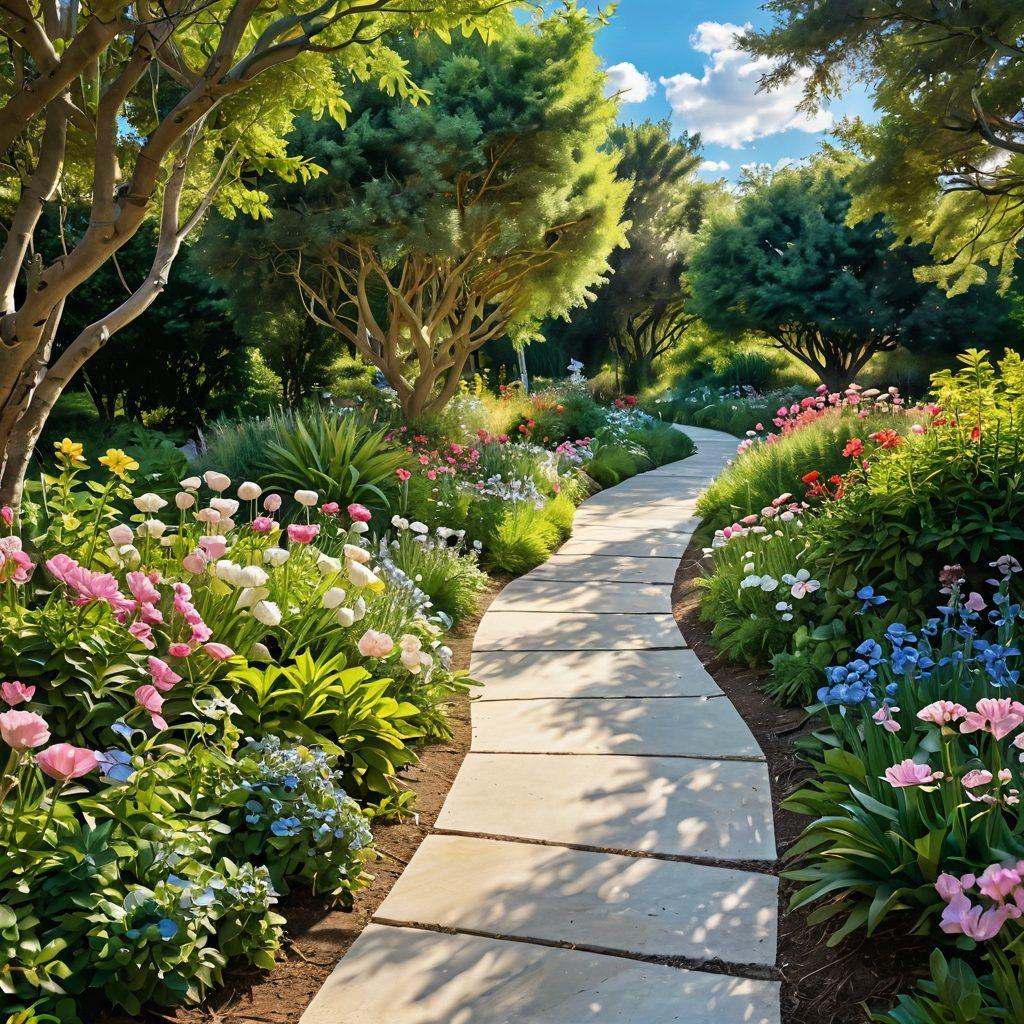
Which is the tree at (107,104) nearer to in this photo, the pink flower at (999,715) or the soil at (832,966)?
the pink flower at (999,715)

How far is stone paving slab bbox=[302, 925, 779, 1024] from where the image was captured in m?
2.19

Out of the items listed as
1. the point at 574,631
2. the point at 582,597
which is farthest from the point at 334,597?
the point at 582,597

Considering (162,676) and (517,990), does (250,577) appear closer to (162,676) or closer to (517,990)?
(162,676)

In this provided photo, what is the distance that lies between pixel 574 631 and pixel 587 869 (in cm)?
257

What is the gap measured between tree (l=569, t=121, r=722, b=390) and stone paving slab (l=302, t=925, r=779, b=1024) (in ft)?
89.7

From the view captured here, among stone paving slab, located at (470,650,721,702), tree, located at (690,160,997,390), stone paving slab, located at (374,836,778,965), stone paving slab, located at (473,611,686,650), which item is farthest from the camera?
tree, located at (690,160,997,390)

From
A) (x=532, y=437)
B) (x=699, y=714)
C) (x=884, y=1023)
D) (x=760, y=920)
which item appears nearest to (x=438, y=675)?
(x=699, y=714)

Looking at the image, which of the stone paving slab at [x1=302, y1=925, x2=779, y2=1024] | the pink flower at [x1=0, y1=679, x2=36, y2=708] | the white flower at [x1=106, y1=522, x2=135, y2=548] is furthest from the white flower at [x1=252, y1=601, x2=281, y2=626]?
the stone paving slab at [x1=302, y1=925, x2=779, y2=1024]

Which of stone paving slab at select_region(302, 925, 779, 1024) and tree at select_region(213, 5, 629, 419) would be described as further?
tree at select_region(213, 5, 629, 419)

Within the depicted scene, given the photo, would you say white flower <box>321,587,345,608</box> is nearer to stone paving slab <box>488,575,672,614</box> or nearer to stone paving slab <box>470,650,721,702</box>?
stone paving slab <box>470,650,721,702</box>

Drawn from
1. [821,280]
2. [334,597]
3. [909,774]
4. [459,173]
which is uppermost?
[459,173]

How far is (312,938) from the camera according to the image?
2576 millimetres

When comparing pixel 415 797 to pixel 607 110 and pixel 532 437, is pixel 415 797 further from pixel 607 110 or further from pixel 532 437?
pixel 532 437

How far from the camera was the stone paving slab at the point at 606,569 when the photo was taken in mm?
6609
